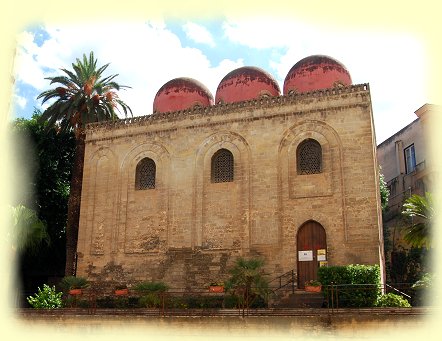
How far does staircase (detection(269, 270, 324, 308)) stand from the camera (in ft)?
56.6

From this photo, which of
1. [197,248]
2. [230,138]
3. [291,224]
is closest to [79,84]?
[230,138]

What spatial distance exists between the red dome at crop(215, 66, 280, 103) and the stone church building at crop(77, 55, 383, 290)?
5cm

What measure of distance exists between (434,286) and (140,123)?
13.7m

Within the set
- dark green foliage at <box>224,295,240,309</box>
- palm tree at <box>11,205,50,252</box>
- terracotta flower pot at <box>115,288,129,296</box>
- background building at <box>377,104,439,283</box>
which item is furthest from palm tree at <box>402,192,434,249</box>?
palm tree at <box>11,205,50,252</box>

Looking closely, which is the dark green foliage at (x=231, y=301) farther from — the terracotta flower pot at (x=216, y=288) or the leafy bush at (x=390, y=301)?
the leafy bush at (x=390, y=301)

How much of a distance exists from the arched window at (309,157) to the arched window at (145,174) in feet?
21.1

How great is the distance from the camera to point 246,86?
72.5 feet

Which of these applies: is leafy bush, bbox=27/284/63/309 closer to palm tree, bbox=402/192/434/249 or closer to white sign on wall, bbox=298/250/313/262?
white sign on wall, bbox=298/250/313/262

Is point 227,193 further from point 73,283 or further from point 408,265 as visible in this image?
point 408,265

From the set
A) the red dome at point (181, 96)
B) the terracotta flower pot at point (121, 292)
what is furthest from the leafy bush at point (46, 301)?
the red dome at point (181, 96)

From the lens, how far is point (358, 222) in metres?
18.2

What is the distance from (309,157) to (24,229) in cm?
1152

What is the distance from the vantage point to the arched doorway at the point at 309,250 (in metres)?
18.4

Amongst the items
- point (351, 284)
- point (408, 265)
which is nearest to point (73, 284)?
point (351, 284)
